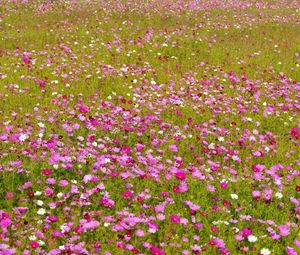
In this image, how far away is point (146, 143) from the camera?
7234 millimetres

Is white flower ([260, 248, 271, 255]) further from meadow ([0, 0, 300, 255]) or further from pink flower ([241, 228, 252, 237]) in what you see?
pink flower ([241, 228, 252, 237])

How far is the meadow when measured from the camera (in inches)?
188

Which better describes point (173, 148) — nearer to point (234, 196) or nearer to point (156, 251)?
point (234, 196)

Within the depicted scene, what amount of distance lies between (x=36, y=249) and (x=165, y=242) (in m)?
1.44

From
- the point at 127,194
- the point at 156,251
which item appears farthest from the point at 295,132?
the point at 156,251

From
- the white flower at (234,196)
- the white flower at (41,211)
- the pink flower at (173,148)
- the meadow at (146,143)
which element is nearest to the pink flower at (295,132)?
the meadow at (146,143)

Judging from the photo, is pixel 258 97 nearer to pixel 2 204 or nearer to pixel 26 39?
pixel 2 204

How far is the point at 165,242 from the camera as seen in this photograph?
468 cm

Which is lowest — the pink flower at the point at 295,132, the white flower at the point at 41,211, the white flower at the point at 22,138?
the pink flower at the point at 295,132

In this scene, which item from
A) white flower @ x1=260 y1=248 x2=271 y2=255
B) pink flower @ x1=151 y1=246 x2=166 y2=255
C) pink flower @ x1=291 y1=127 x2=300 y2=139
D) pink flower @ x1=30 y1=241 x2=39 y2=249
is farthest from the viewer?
pink flower @ x1=291 y1=127 x2=300 y2=139

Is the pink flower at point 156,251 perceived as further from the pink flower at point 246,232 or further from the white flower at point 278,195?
the white flower at point 278,195

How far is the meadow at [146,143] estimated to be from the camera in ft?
15.7

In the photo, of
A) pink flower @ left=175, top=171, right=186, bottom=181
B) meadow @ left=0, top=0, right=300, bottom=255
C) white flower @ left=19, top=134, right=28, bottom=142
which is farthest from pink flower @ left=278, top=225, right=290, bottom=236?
white flower @ left=19, top=134, right=28, bottom=142

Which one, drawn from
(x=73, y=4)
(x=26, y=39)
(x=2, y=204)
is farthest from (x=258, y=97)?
(x=73, y=4)
